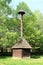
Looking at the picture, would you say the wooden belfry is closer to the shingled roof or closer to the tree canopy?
the shingled roof

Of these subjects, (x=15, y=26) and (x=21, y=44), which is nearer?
(x=21, y=44)

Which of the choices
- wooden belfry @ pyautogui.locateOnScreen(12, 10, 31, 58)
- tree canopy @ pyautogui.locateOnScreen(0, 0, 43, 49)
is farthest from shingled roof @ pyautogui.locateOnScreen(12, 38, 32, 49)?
tree canopy @ pyautogui.locateOnScreen(0, 0, 43, 49)

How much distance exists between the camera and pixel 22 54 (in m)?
36.6

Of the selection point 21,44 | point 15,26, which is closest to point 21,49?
point 21,44

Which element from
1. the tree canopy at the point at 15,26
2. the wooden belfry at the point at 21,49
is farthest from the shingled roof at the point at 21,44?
the tree canopy at the point at 15,26

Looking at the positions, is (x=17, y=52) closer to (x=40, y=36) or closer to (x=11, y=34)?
(x=11, y=34)

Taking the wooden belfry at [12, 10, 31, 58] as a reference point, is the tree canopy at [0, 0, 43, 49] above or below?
above

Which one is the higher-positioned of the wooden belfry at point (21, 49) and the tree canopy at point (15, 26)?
the tree canopy at point (15, 26)

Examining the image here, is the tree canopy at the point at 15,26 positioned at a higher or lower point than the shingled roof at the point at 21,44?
higher

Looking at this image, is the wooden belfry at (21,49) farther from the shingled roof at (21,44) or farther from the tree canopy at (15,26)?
the tree canopy at (15,26)

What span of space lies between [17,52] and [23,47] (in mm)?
1723

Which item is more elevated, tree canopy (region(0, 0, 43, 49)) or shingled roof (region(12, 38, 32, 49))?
tree canopy (region(0, 0, 43, 49))

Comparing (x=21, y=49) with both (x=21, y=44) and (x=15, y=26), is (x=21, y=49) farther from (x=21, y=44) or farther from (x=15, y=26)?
(x=15, y=26)

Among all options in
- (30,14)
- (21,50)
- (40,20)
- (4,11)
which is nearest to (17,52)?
(21,50)
